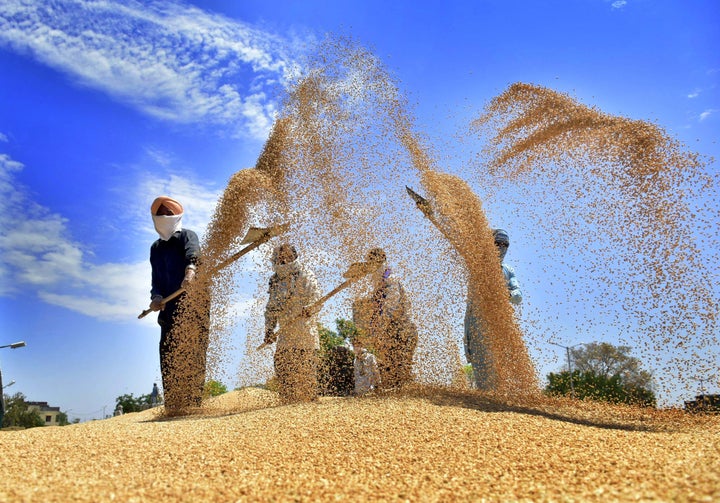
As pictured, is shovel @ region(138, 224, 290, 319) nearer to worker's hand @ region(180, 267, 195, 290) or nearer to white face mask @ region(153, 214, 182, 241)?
worker's hand @ region(180, 267, 195, 290)

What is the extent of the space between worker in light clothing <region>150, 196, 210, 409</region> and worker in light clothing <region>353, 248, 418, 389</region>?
186 cm

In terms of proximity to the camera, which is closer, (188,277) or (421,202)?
(421,202)

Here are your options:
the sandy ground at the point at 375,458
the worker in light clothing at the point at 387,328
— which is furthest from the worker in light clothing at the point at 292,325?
the sandy ground at the point at 375,458

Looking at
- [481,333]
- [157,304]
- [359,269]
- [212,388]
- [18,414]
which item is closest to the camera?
[359,269]

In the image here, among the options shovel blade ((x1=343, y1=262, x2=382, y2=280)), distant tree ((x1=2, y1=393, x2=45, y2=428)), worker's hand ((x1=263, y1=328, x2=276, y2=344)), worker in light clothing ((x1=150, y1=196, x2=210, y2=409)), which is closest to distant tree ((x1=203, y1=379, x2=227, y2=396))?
worker in light clothing ((x1=150, y1=196, x2=210, y2=409))

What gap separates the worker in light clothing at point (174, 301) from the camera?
6160mm

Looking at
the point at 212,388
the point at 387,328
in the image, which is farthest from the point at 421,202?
the point at 212,388

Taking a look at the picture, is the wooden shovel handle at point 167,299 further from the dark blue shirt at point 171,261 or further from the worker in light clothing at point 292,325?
the worker in light clothing at point 292,325

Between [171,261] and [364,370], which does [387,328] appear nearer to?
[364,370]

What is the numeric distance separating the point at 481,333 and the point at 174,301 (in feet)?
11.6

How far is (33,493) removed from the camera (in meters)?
2.45

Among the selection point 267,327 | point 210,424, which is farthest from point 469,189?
point 210,424

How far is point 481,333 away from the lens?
600cm

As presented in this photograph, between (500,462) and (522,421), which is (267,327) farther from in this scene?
(500,462)
